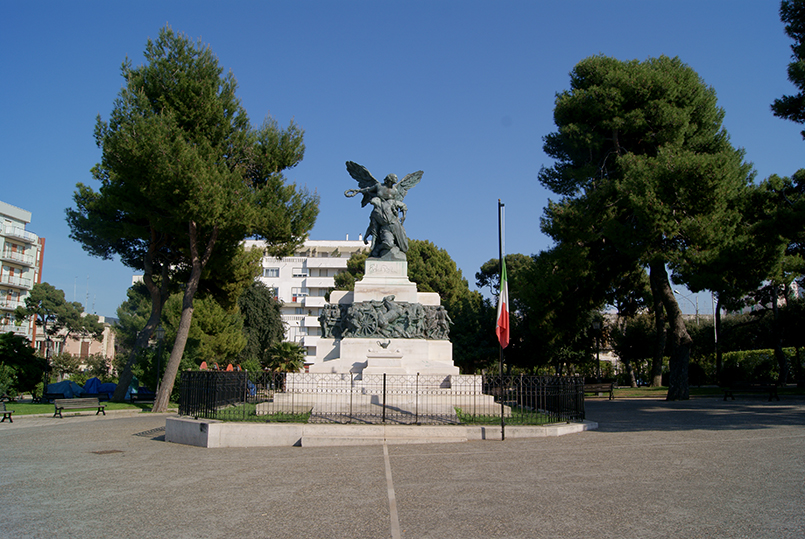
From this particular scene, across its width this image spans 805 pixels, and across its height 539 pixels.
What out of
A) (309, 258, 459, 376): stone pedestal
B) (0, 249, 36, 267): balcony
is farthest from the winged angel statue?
(0, 249, 36, 267): balcony

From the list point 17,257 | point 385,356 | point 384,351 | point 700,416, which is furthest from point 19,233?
point 700,416

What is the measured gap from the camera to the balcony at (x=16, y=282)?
168ft

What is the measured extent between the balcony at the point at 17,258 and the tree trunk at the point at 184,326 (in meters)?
41.3

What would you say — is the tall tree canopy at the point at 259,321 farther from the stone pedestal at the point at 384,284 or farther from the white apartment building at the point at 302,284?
the stone pedestal at the point at 384,284

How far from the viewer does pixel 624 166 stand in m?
21.8

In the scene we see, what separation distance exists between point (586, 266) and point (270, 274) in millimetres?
45593

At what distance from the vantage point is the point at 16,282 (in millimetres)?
52312

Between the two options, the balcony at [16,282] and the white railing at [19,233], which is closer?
the balcony at [16,282]

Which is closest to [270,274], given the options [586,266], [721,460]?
[586,266]

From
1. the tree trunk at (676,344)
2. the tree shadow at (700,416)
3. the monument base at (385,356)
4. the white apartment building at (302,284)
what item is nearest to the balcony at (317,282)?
the white apartment building at (302,284)

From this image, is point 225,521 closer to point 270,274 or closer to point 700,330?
point 700,330

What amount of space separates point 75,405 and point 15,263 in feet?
143

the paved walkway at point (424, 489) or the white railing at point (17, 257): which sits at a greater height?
the white railing at point (17, 257)

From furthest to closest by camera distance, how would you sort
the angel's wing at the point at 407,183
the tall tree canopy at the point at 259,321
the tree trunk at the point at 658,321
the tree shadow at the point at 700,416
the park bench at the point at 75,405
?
1. the tall tree canopy at the point at 259,321
2. the tree trunk at the point at 658,321
3. the angel's wing at the point at 407,183
4. the park bench at the point at 75,405
5. the tree shadow at the point at 700,416
